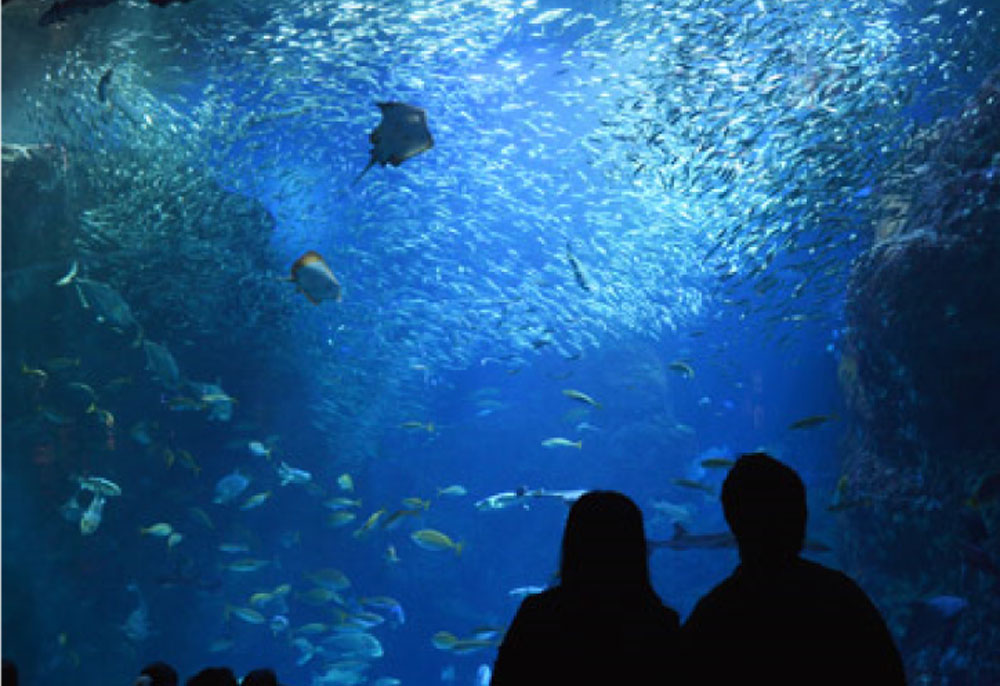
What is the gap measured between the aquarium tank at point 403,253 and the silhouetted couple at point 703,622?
3.81 metres

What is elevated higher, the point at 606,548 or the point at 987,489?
the point at 987,489

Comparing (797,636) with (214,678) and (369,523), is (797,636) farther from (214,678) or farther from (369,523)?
(369,523)

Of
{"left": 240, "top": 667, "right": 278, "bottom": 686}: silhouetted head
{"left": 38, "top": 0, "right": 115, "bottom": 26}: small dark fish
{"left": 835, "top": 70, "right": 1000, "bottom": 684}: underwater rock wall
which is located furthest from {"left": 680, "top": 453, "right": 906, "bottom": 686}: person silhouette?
{"left": 835, "top": 70, "right": 1000, "bottom": 684}: underwater rock wall

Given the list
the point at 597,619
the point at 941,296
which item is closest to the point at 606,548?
the point at 597,619

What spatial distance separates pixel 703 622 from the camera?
1.46 m

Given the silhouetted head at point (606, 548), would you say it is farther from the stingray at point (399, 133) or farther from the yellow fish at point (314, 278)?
the yellow fish at point (314, 278)

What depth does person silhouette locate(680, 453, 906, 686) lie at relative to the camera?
1350mm

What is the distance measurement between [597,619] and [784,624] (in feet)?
1.33

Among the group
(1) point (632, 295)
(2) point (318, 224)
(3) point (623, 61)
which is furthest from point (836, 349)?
(2) point (318, 224)

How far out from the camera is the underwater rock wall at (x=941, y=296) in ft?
24.1

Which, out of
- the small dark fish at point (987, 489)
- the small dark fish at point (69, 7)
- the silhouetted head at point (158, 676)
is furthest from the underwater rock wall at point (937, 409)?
the small dark fish at point (69, 7)

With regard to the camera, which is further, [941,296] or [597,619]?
[941,296]

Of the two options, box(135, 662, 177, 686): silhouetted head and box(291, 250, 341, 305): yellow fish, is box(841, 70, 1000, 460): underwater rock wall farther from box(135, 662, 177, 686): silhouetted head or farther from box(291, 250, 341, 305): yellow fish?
box(135, 662, 177, 686): silhouetted head

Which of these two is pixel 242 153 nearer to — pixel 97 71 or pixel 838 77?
pixel 97 71
